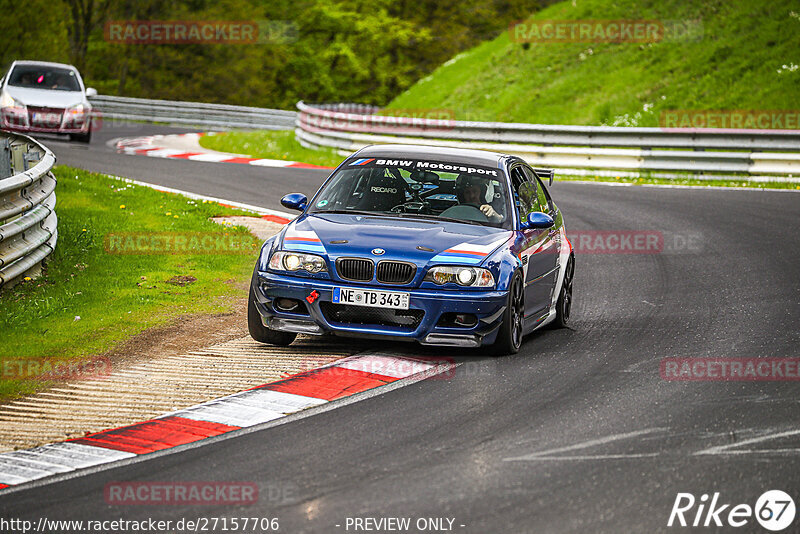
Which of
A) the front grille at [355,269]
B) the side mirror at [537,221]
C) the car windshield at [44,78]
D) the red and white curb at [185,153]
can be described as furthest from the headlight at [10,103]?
the front grille at [355,269]

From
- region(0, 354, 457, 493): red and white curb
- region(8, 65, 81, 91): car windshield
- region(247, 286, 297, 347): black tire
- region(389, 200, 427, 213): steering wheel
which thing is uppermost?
region(389, 200, 427, 213): steering wheel

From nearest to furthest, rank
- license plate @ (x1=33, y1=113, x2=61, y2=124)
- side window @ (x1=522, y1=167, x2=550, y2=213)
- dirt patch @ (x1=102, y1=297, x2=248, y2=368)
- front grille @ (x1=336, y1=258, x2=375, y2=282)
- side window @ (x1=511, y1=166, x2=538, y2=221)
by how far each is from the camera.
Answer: front grille @ (x1=336, y1=258, x2=375, y2=282), dirt patch @ (x1=102, y1=297, x2=248, y2=368), side window @ (x1=511, y1=166, x2=538, y2=221), side window @ (x1=522, y1=167, x2=550, y2=213), license plate @ (x1=33, y1=113, x2=61, y2=124)

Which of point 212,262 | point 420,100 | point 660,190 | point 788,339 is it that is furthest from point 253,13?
point 788,339

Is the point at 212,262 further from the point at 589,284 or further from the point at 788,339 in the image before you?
the point at 788,339

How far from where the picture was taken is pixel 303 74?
62.1 metres

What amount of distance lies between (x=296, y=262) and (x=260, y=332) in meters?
0.65

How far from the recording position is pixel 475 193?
9.21 m

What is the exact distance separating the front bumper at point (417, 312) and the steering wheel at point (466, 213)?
991 millimetres

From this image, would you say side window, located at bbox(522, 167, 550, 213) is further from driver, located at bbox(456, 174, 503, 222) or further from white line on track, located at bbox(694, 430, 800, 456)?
white line on track, located at bbox(694, 430, 800, 456)

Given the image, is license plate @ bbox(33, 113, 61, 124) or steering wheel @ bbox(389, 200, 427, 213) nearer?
steering wheel @ bbox(389, 200, 427, 213)

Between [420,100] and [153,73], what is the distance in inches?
923

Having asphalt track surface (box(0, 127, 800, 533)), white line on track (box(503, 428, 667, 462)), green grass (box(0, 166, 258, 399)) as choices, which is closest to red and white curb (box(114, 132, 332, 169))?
green grass (box(0, 166, 258, 399))

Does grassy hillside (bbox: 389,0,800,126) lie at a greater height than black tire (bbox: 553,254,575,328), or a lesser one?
lesser

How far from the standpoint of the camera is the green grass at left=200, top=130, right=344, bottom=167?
25562 millimetres
